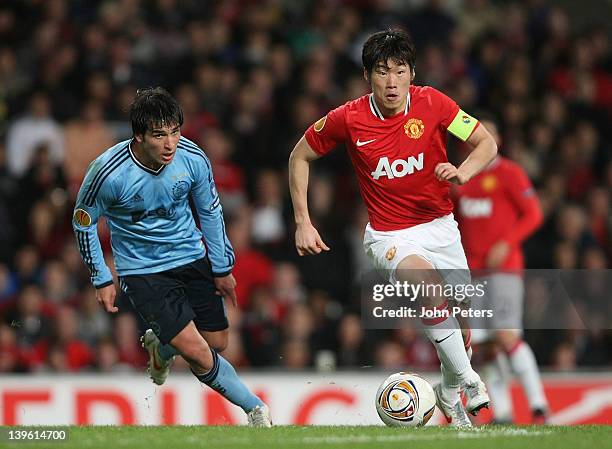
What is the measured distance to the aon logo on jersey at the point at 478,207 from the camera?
33.8 feet

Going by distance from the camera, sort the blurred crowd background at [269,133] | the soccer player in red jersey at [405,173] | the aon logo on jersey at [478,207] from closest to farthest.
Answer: the soccer player in red jersey at [405,173], the aon logo on jersey at [478,207], the blurred crowd background at [269,133]

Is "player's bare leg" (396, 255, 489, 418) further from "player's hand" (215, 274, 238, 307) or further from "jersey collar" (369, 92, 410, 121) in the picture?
"player's hand" (215, 274, 238, 307)

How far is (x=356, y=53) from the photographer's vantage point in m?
14.5

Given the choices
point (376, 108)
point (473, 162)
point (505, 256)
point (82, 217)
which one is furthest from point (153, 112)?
point (505, 256)

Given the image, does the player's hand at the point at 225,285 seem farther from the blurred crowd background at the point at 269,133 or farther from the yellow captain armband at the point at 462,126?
the blurred crowd background at the point at 269,133

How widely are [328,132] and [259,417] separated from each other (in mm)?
1724

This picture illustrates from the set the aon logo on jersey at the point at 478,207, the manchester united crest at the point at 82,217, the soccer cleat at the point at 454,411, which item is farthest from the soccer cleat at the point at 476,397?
the aon logo on jersey at the point at 478,207

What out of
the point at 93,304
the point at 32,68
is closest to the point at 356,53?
the point at 32,68

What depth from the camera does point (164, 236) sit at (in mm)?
7586

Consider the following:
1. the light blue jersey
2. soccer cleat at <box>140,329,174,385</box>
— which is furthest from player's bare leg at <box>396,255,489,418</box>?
soccer cleat at <box>140,329,174,385</box>

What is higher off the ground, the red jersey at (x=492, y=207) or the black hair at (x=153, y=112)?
the black hair at (x=153, y=112)

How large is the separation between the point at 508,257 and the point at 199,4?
229 inches

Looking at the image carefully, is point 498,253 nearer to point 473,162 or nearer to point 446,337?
point 446,337

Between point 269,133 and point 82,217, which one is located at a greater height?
point 269,133
